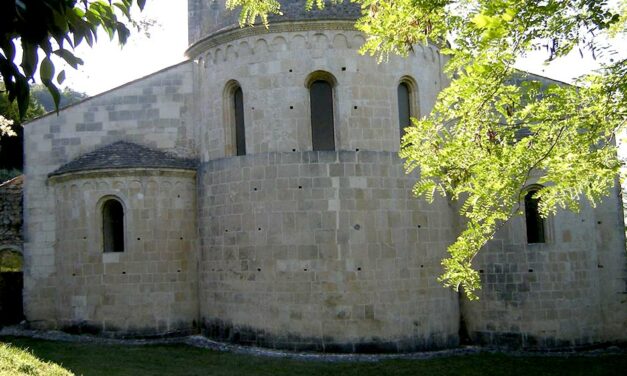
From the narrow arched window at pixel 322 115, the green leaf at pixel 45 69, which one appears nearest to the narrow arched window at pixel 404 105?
the narrow arched window at pixel 322 115

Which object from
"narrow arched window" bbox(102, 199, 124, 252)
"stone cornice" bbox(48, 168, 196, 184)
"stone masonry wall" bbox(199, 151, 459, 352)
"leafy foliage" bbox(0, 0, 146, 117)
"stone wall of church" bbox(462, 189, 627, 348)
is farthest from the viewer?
"narrow arched window" bbox(102, 199, 124, 252)

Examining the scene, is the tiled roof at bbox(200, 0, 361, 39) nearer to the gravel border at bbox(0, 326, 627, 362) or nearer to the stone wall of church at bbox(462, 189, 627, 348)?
the stone wall of church at bbox(462, 189, 627, 348)

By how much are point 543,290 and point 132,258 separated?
9211 millimetres

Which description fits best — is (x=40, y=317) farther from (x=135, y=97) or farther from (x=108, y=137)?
(x=135, y=97)

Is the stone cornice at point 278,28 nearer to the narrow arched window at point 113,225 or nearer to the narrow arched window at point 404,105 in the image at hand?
the narrow arched window at point 404,105

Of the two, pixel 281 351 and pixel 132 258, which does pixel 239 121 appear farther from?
pixel 281 351

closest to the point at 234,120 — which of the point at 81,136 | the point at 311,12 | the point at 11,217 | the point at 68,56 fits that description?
the point at 311,12

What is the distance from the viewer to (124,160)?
1441 cm

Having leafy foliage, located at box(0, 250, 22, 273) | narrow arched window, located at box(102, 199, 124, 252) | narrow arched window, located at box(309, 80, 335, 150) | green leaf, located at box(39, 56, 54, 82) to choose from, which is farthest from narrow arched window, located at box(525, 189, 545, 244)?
leafy foliage, located at box(0, 250, 22, 273)

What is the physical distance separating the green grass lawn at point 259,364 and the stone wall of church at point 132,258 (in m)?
1.22

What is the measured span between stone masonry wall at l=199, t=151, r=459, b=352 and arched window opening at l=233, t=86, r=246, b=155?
45 centimetres

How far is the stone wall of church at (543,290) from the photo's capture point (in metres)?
13.5

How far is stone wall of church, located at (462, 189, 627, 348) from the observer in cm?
1353

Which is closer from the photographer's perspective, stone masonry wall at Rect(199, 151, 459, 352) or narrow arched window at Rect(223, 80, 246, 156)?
stone masonry wall at Rect(199, 151, 459, 352)
